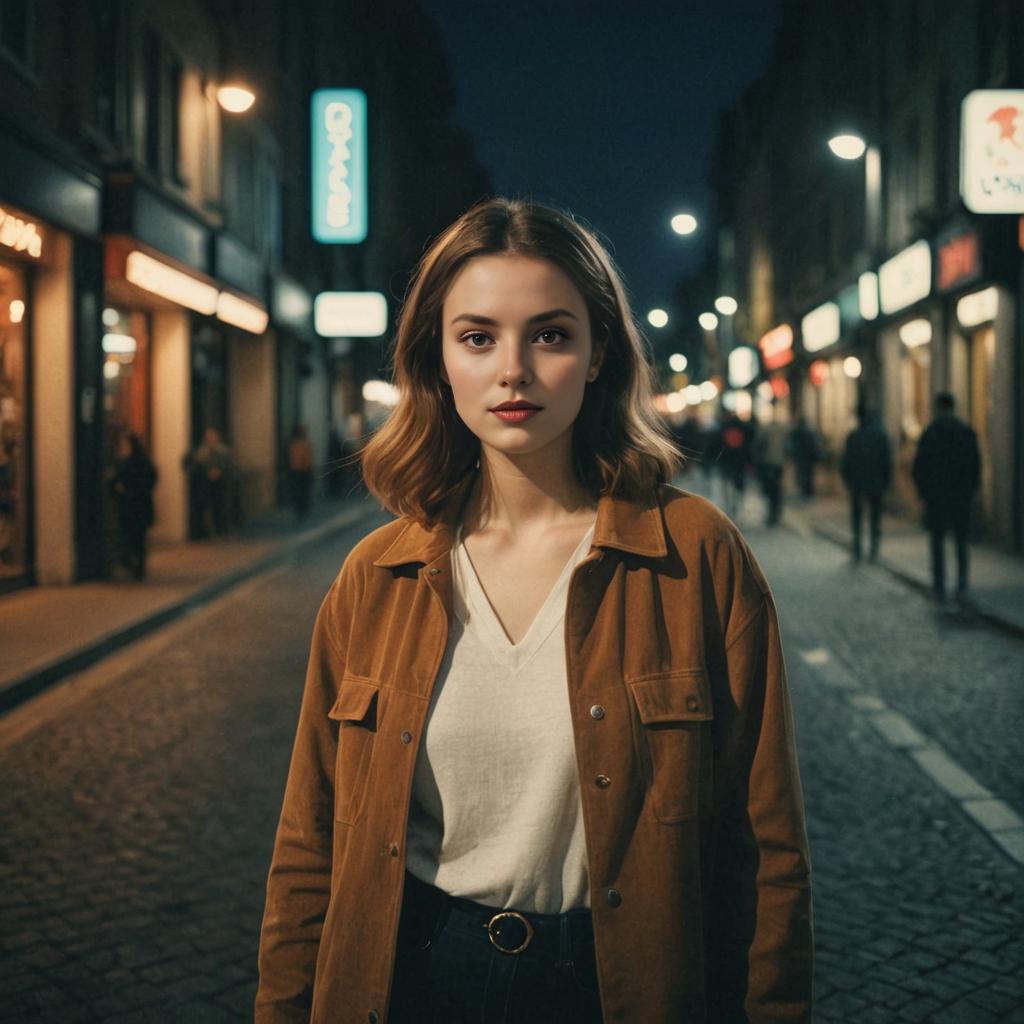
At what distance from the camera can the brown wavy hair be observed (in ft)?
6.60

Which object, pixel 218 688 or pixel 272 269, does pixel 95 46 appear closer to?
pixel 218 688

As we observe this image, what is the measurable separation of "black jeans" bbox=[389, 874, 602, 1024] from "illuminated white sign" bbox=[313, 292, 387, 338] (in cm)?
3036

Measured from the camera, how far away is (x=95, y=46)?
15367 mm

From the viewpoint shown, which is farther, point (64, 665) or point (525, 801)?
point (64, 665)

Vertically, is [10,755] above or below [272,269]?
below

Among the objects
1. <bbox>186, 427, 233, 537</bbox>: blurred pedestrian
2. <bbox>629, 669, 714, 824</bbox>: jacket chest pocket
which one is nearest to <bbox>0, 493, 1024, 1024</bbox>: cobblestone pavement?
<bbox>629, 669, 714, 824</bbox>: jacket chest pocket

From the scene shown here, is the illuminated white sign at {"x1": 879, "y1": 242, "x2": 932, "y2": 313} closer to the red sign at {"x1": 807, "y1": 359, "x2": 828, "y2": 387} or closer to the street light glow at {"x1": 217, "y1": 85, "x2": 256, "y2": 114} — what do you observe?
the red sign at {"x1": 807, "y1": 359, "x2": 828, "y2": 387}

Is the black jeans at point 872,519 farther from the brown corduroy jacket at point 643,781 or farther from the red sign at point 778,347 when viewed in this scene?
the red sign at point 778,347

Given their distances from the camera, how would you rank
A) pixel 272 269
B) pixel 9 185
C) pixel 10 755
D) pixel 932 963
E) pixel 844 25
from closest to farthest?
pixel 932 963 → pixel 10 755 → pixel 9 185 → pixel 272 269 → pixel 844 25

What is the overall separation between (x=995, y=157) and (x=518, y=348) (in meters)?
14.7

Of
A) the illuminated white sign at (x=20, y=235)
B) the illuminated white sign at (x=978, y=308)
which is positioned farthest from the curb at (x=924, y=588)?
the illuminated white sign at (x=20, y=235)

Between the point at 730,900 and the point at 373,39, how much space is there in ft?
158

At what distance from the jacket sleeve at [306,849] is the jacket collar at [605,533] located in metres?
0.12

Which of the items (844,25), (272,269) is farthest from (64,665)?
(844,25)
